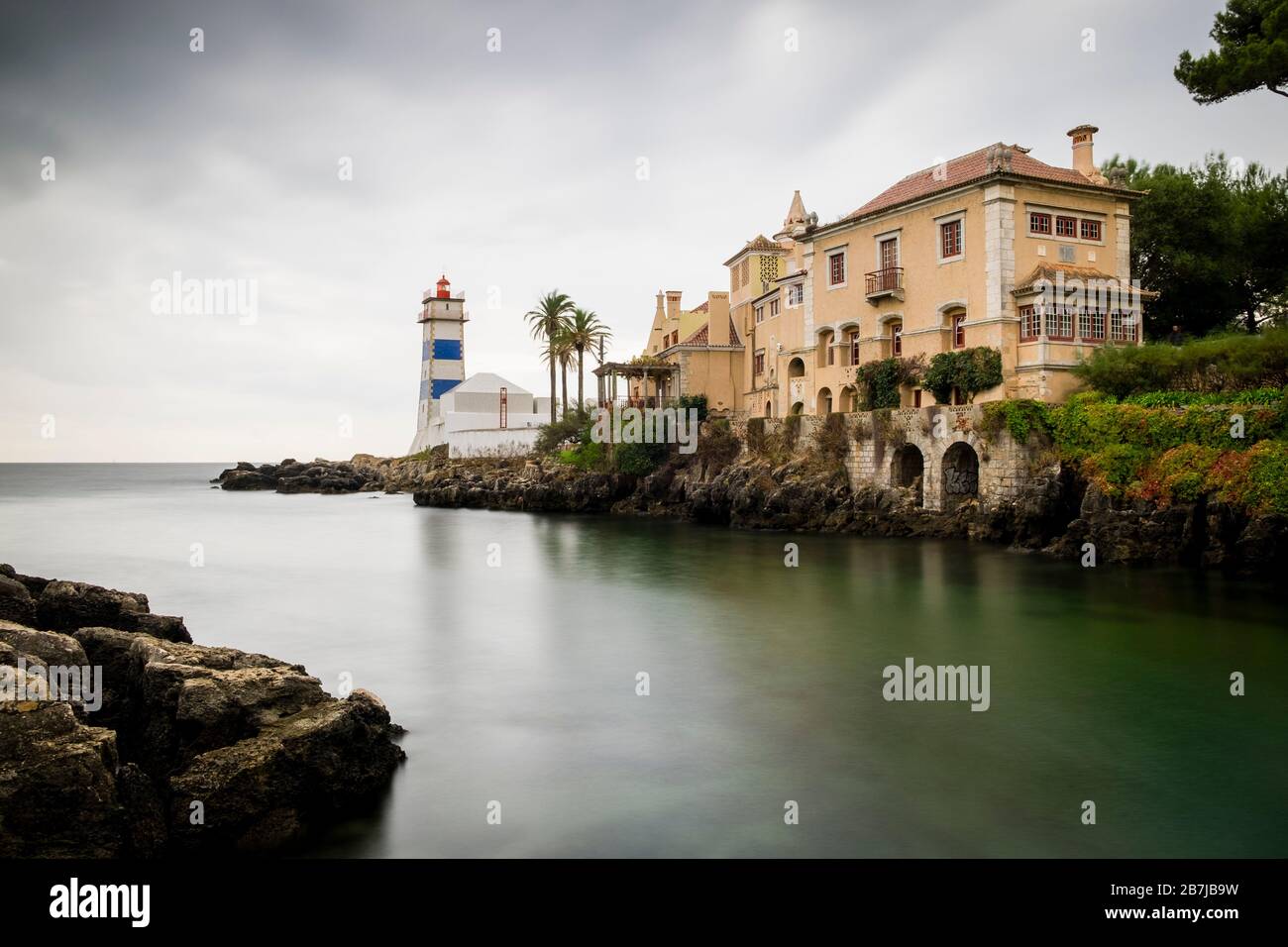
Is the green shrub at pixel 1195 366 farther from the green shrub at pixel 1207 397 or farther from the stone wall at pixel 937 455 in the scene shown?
the stone wall at pixel 937 455

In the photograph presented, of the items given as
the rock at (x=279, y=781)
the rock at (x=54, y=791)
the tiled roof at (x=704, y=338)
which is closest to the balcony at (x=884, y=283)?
the tiled roof at (x=704, y=338)

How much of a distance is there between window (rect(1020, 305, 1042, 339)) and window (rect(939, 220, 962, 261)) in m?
3.74

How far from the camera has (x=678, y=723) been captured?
13727 millimetres

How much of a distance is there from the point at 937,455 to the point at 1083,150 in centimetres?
1529

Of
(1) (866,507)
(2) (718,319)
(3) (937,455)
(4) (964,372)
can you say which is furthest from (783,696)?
(2) (718,319)

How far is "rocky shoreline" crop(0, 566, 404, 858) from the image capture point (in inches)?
311

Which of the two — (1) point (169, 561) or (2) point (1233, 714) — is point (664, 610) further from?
(1) point (169, 561)

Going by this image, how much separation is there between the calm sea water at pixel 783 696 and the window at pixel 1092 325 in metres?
10.3

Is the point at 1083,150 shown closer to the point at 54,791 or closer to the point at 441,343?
the point at 54,791

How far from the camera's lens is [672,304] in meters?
63.9

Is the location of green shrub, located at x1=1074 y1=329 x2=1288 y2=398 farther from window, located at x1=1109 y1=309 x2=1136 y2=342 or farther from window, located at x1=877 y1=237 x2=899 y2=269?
window, located at x1=877 y1=237 x2=899 y2=269

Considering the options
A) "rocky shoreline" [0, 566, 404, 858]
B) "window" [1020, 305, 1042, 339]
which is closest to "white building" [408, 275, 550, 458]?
"window" [1020, 305, 1042, 339]
